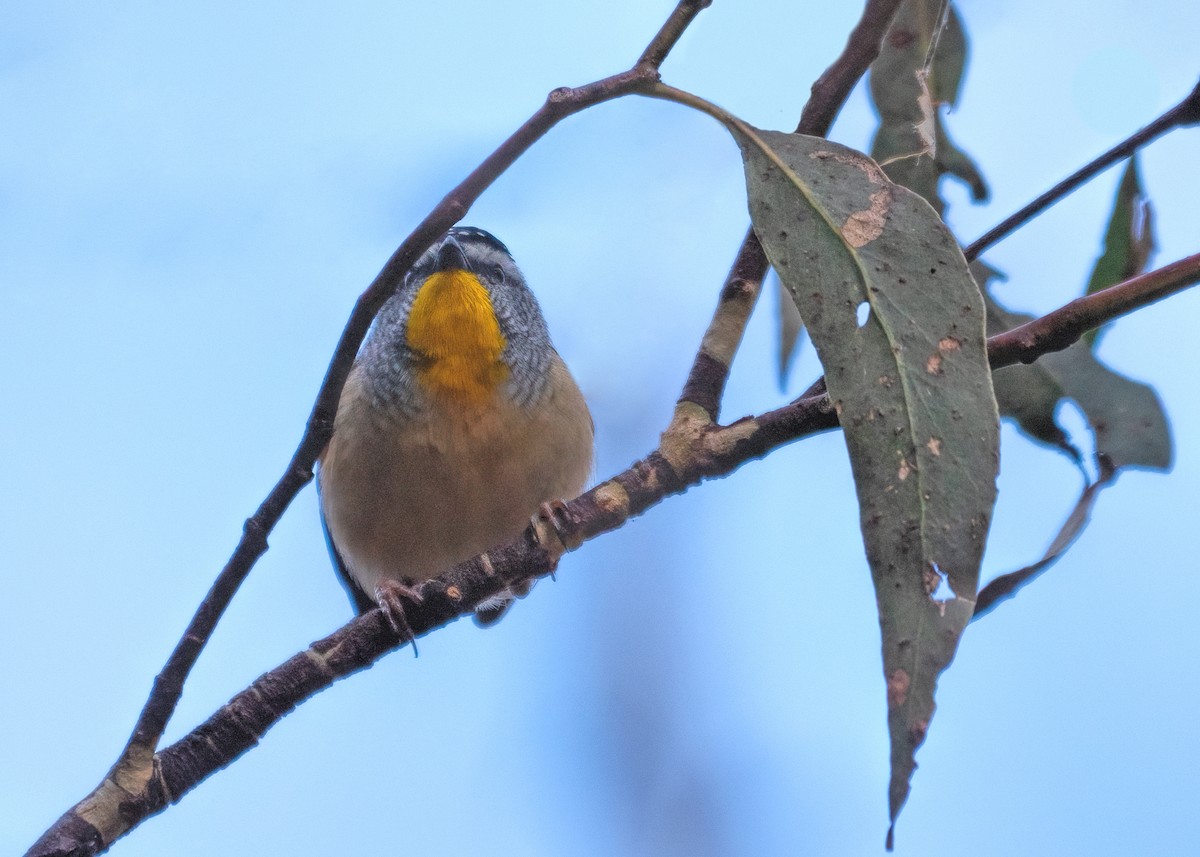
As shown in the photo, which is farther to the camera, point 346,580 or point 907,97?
point 346,580

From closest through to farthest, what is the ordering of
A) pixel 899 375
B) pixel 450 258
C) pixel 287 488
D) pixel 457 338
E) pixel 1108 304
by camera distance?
pixel 1108 304
pixel 899 375
pixel 287 488
pixel 457 338
pixel 450 258

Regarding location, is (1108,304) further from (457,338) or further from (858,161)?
(457,338)

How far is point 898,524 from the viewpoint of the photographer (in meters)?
1.17

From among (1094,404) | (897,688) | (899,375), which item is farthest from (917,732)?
(1094,404)

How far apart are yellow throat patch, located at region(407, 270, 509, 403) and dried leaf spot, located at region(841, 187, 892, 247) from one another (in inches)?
54.2

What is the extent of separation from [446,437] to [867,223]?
139 cm

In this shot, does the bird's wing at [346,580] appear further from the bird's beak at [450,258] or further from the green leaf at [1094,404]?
the green leaf at [1094,404]

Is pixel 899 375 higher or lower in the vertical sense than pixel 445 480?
lower

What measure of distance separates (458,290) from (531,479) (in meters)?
0.50

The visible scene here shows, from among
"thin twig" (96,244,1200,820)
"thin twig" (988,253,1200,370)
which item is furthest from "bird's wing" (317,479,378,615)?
"thin twig" (988,253,1200,370)

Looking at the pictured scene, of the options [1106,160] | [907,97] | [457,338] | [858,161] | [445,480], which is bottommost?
[1106,160]

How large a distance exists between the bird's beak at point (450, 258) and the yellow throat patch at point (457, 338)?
2 centimetres

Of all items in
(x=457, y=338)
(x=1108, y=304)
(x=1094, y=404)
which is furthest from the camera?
(x=457, y=338)

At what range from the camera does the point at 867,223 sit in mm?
1368
